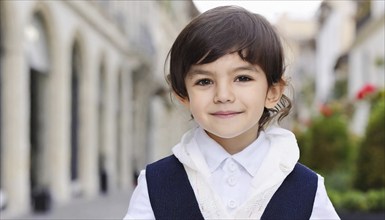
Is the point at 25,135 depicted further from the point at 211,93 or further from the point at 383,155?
the point at 211,93

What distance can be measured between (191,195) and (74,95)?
15887mm

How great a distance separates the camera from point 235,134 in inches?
84.5

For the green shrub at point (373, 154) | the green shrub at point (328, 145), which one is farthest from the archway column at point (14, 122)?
the green shrub at point (373, 154)

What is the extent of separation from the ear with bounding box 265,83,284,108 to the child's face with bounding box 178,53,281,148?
0.24 ft

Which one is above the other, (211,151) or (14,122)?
(211,151)

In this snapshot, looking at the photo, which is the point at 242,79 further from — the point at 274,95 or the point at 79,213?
the point at 79,213

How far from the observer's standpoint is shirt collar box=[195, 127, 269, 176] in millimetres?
2188

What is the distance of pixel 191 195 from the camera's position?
7.07ft

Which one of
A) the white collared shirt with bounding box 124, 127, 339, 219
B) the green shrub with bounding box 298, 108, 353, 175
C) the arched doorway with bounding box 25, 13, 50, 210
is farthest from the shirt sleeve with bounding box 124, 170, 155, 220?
the arched doorway with bounding box 25, 13, 50, 210

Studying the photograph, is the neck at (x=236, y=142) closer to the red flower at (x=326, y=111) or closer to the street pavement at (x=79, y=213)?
the red flower at (x=326, y=111)

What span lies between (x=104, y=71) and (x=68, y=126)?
529 centimetres

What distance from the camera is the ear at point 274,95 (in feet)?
7.36

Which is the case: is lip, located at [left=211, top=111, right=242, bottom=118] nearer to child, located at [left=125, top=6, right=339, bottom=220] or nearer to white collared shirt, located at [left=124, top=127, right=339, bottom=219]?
child, located at [left=125, top=6, right=339, bottom=220]

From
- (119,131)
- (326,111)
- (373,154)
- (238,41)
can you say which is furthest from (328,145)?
(119,131)
